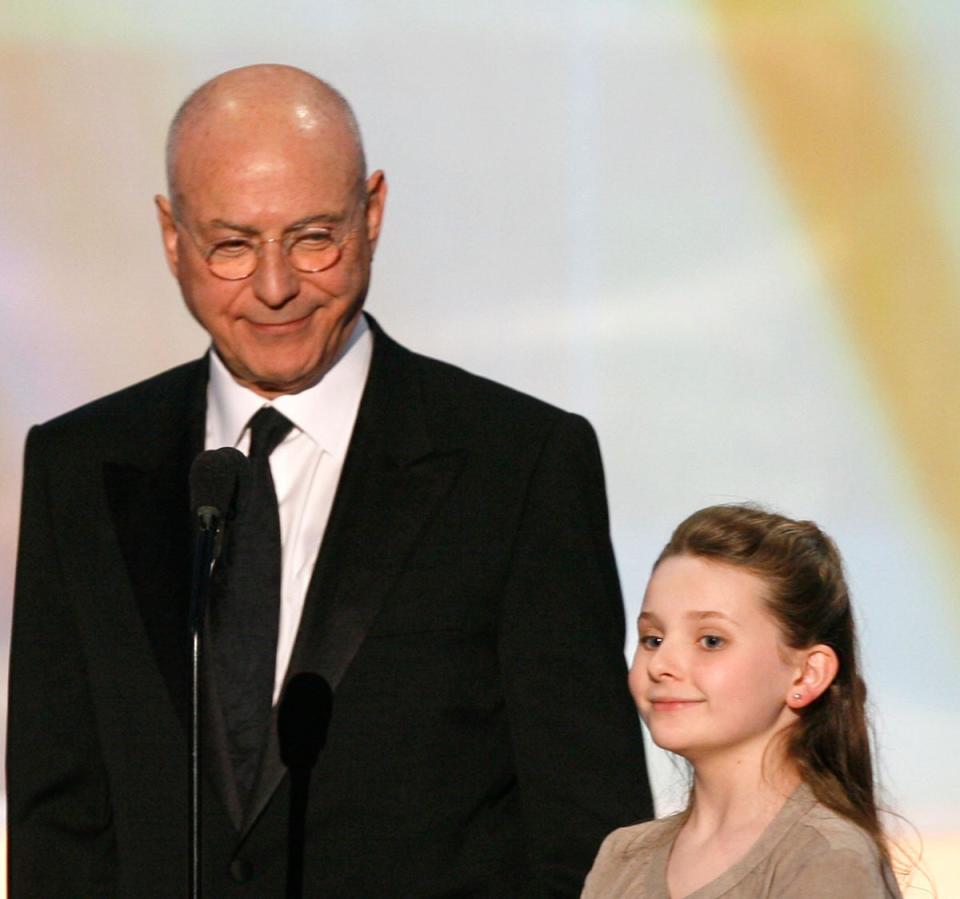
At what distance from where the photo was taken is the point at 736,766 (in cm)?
260

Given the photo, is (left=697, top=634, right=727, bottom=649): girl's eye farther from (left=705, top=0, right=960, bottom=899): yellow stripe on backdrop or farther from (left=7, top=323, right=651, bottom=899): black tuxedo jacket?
(left=705, top=0, right=960, bottom=899): yellow stripe on backdrop

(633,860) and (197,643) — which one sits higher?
(197,643)

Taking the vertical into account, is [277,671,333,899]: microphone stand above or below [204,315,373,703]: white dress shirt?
below

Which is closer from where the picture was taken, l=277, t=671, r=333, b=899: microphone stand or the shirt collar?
l=277, t=671, r=333, b=899: microphone stand

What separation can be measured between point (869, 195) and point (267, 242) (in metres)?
1.52

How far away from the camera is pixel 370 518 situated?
3.09 meters

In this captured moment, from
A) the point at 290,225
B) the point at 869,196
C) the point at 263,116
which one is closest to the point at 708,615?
the point at 290,225

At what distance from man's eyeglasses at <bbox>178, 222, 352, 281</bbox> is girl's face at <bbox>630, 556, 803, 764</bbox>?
0.70 meters

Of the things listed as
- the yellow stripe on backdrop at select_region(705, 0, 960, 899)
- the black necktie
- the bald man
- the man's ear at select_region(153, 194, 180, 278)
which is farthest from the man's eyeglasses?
the yellow stripe on backdrop at select_region(705, 0, 960, 899)

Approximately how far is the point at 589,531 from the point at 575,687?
0.21 metres

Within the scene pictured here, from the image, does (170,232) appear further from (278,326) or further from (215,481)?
(215,481)

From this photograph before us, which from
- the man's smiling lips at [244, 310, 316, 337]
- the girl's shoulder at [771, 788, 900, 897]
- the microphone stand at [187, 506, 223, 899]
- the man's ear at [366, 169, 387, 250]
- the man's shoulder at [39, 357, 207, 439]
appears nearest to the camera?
the girl's shoulder at [771, 788, 900, 897]

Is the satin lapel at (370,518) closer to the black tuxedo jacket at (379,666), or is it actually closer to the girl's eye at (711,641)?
the black tuxedo jacket at (379,666)

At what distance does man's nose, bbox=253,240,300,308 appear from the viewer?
3018 mm
